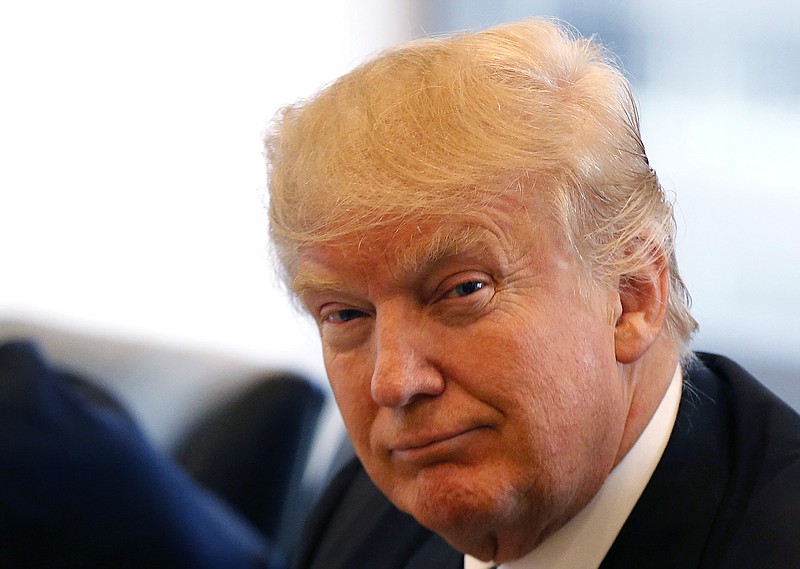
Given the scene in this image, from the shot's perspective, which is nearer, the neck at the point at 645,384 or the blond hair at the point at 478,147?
the blond hair at the point at 478,147

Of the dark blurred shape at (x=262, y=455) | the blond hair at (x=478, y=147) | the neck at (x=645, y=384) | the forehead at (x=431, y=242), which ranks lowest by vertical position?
the dark blurred shape at (x=262, y=455)

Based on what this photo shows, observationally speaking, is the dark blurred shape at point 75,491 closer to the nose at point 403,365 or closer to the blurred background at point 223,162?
the blurred background at point 223,162

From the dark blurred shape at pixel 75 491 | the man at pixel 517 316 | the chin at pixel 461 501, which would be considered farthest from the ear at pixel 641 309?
the dark blurred shape at pixel 75 491

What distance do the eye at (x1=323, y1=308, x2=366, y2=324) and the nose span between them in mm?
72

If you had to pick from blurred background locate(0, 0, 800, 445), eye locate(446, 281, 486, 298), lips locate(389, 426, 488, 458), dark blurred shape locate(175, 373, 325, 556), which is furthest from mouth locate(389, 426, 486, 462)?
dark blurred shape locate(175, 373, 325, 556)

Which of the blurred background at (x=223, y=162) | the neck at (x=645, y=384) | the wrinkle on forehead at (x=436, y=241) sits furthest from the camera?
the blurred background at (x=223, y=162)

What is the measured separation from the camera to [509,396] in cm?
110

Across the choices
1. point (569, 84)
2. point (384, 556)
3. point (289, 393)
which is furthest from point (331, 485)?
point (569, 84)

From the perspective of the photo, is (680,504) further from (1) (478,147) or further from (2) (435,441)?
(1) (478,147)

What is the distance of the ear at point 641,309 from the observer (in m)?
1.18

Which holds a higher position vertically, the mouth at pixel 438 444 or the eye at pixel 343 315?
the eye at pixel 343 315

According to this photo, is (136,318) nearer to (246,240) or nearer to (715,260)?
(246,240)

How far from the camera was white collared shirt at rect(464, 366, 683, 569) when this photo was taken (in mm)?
1219

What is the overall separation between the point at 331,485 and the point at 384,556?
22cm
